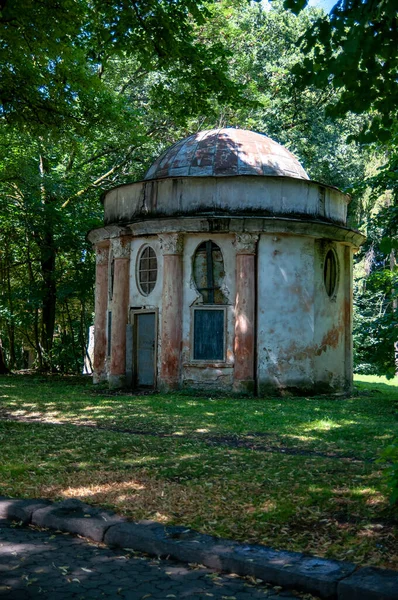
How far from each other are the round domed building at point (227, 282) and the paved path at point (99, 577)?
12236 mm

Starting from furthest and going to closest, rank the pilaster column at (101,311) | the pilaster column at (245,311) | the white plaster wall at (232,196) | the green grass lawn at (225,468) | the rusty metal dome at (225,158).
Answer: the pilaster column at (101,311), the rusty metal dome at (225,158), the white plaster wall at (232,196), the pilaster column at (245,311), the green grass lawn at (225,468)

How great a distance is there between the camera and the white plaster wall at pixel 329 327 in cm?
1773

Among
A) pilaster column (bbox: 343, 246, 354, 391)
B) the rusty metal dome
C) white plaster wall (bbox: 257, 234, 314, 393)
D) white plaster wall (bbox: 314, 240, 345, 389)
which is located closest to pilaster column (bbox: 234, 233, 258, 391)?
white plaster wall (bbox: 257, 234, 314, 393)

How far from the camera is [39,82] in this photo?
12844 mm

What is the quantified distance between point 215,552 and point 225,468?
260cm

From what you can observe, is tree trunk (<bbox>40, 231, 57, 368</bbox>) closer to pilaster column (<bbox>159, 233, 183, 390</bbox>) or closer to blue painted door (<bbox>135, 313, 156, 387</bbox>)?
blue painted door (<bbox>135, 313, 156, 387</bbox>)

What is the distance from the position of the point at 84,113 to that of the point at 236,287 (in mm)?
5724

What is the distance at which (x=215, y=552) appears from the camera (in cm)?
439

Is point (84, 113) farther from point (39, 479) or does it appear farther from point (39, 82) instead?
point (39, 479)

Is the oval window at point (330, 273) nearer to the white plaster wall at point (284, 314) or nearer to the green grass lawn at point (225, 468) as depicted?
the white plaster wall at point (284, 314)

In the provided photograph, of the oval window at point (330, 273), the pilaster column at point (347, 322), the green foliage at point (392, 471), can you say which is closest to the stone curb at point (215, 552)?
the green foliage at point (392, 471)

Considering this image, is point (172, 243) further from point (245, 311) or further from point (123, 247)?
point (245, 311)

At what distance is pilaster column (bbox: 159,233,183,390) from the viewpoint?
1717 cm

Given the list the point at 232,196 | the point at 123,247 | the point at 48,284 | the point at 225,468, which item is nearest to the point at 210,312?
the point at 232,196
